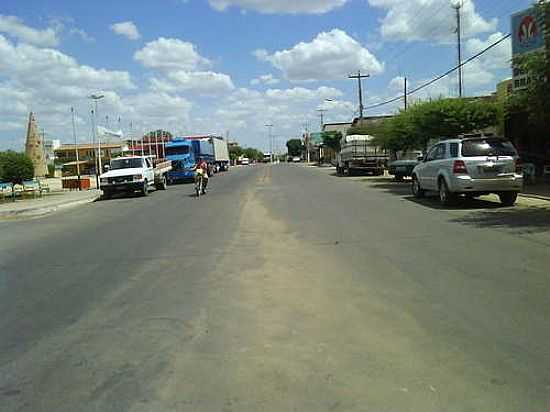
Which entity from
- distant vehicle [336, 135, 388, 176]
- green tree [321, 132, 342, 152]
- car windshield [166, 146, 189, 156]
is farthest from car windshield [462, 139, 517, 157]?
green tree [321, 132, 342, 152]

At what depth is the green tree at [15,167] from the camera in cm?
3145

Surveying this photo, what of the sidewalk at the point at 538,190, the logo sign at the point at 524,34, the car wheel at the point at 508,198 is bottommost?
the sidewalk at the point at 538,190

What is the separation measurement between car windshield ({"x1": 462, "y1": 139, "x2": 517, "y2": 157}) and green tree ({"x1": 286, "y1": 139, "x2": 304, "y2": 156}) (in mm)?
164078

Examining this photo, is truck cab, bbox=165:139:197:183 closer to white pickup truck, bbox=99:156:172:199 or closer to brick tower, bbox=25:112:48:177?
white pickup truck, bbox=99:156:172:199

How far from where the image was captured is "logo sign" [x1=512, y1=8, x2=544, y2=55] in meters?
26.5

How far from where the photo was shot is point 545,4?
518 inches

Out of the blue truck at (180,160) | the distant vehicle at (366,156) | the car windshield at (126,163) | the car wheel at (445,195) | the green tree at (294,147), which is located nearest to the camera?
the car wheel at (445,195)

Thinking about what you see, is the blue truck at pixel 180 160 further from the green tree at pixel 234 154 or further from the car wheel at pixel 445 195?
the green tree at pixel 234 154

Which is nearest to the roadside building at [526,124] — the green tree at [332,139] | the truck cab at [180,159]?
the truck cab at [180,159]

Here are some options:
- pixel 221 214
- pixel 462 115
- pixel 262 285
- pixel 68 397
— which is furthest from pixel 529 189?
pixel 68 397

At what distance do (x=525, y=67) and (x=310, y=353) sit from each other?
36.7 feet

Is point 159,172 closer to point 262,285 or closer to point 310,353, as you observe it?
point 262,285

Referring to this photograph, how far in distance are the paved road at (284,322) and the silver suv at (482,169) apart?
3.61 m

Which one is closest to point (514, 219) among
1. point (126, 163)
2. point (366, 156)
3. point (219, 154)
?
point (126, 163)
